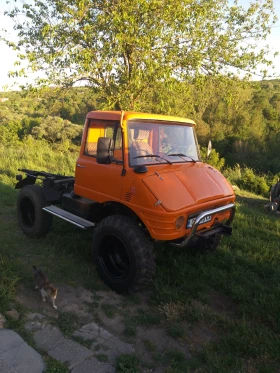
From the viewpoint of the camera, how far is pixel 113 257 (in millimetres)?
4055

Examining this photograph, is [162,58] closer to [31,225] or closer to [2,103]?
[31,225]

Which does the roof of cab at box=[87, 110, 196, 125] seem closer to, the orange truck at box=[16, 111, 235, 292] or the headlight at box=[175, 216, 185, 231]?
the orange truck at box=[16, 111, 235, 292]

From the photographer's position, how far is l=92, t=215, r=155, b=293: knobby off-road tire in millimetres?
3590

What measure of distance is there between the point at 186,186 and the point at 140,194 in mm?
580

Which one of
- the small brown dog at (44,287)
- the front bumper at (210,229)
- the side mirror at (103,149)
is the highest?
the side mirror at (103,149)

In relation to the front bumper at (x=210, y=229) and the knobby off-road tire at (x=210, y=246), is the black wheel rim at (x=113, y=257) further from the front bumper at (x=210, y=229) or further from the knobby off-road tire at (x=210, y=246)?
the knobby off-road tire at (x=210, y=246)

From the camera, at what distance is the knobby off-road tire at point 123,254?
11.8 ft

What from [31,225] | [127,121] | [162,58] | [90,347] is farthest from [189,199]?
[162,58]

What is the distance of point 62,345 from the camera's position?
2.90 metres

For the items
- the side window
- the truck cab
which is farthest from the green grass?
the side window

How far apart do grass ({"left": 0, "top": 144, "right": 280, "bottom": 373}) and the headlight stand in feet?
2.82

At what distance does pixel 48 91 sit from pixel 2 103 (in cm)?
5281

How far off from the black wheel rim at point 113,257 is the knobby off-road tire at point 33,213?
5.24 ft

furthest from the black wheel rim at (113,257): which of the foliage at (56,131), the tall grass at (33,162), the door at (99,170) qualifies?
the foliage at (56,131)
